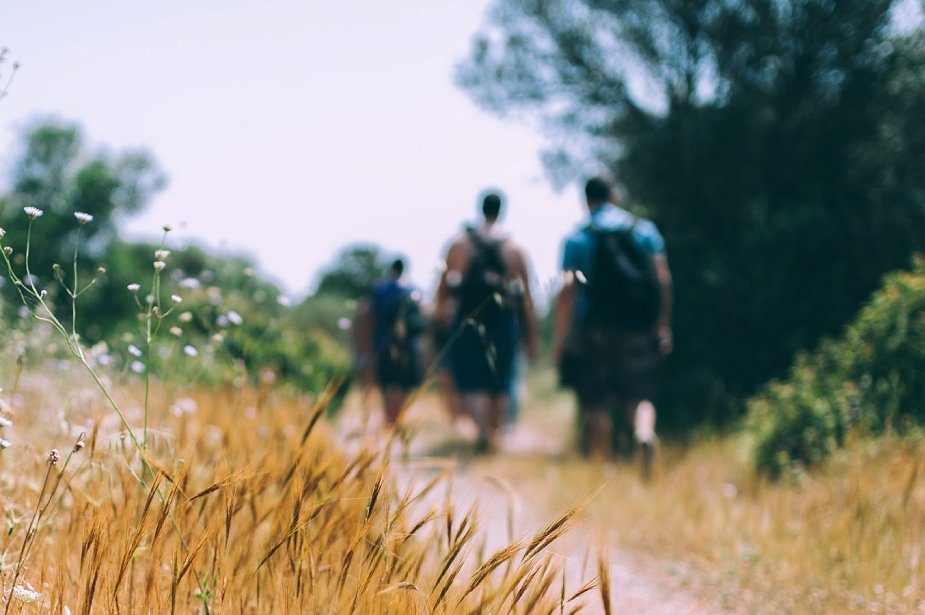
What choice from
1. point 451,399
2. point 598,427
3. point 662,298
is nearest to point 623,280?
point 662,298

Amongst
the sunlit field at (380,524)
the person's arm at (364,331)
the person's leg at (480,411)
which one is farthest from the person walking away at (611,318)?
the person's arm at (364,331)

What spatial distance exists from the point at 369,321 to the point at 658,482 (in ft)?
13.2

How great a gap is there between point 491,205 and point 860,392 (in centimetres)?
319

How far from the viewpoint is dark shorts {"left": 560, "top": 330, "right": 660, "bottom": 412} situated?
18.7 feet

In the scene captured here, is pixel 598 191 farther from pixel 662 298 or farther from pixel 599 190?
pixel 662 298

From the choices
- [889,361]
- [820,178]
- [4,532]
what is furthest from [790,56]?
[4,532]

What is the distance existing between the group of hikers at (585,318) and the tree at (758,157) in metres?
1.81

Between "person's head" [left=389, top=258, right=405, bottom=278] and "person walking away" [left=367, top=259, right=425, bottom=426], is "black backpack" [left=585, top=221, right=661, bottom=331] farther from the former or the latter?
"person's head" [left=389, top=258, right=405, bottom=278]

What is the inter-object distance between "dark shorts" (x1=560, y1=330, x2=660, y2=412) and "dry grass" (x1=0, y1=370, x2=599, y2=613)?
2741mm

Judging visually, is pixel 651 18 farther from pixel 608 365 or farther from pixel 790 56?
pixel 608 365

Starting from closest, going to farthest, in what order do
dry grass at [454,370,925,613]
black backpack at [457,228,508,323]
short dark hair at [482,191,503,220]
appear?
dry grass at [454,370,925,613] < black backpack at [457,228,508,323] < short dark hair at [482,191,503,220]

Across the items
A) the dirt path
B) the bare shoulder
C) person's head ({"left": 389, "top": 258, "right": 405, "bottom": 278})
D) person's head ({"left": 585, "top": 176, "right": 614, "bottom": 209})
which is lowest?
the dirt path

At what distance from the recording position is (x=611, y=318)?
5.53 meters

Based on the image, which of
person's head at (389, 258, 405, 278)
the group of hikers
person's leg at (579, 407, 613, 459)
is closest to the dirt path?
person's leg at (579, 407, 613, 459)
